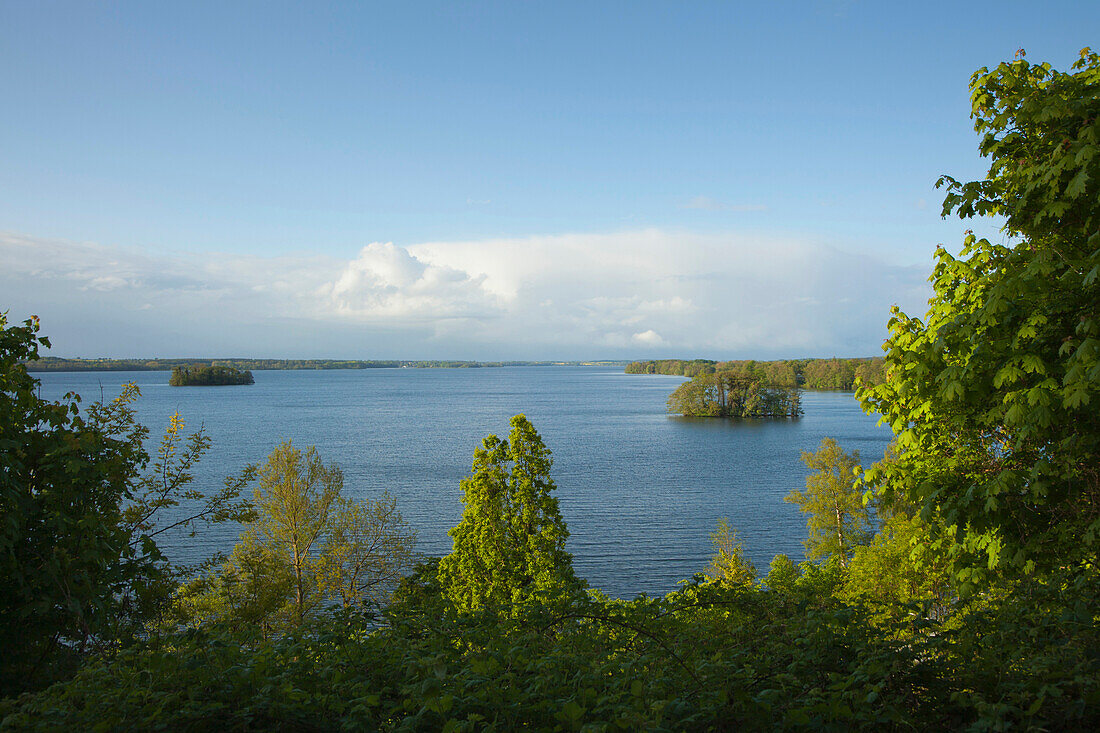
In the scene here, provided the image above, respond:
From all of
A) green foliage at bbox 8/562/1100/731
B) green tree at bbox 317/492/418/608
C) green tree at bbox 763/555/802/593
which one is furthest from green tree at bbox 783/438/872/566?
green foliage at bbox 8/562/1100/731

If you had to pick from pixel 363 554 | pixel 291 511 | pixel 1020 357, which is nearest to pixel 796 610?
pixel 1020 357

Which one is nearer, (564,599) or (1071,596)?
(1071,596)

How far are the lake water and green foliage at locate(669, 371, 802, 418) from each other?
4263 millimetres

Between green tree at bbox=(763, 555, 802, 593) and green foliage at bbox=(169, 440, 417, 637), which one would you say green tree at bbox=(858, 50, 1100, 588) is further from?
green foliage at bbox=(169, 440, 417, 637)

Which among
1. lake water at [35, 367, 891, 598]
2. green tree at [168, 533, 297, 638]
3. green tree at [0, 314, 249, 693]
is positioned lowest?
lake water at [35, 367, 891, 598]

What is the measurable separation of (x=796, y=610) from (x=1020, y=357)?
2.84 m

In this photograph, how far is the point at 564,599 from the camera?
5.51 m

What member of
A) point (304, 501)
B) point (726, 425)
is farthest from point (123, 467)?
point (726, 425)

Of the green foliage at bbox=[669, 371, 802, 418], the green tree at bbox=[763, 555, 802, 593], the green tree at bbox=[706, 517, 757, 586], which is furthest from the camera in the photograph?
the green foliage at bbox=[669, 371, 802, 418]

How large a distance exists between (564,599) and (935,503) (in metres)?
3.62

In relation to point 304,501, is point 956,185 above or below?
above

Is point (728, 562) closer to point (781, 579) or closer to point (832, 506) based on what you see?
point (832, 506)

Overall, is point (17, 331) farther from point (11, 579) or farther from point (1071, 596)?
point (1071, 596)

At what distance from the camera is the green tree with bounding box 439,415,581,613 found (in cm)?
1962
